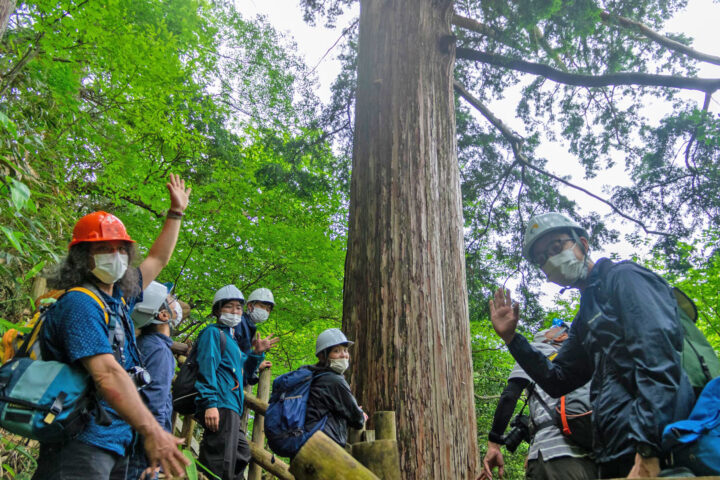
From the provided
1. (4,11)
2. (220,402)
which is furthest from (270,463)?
(4,11)

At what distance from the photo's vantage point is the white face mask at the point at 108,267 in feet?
7.36

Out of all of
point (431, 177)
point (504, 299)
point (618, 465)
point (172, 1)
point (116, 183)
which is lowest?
point (618, 465)

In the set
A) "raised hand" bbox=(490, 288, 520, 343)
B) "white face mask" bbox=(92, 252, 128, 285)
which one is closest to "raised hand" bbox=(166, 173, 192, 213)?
"white face mask" bbox=(92, 252, 128, 285)

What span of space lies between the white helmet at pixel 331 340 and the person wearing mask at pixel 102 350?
1.25 metres

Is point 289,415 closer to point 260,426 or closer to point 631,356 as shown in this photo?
point 631,356

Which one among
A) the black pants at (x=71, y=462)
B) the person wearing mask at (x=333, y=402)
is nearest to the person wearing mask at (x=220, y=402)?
the person wearing mask at (x=333, y=402)

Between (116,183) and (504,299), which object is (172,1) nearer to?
(116,183)

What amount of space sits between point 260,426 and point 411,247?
9.79 ft

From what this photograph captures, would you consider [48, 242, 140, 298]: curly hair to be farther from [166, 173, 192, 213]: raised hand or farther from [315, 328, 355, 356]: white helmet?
[315, 328, 355, 356]: white helmet

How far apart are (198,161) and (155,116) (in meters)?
3.22

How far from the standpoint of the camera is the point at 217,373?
388 centimetres

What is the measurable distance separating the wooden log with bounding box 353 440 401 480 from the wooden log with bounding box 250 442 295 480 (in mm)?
3147

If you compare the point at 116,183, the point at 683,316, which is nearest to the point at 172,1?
the point at 116,183

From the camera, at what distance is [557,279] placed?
238 cm
